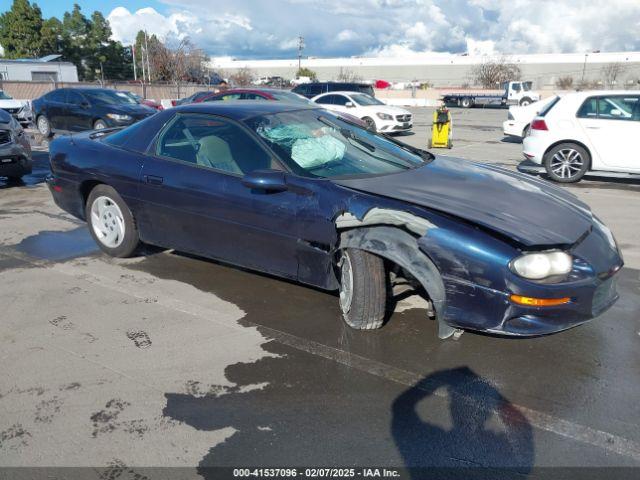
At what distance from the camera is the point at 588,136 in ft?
28.5

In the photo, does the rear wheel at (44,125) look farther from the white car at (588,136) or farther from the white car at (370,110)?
the white car at (588,136)

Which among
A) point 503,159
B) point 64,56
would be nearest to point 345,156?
point 503,159

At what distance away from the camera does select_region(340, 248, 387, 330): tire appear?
3.34 m

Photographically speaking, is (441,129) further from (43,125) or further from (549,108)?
(43,125)

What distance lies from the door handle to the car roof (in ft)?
2.08

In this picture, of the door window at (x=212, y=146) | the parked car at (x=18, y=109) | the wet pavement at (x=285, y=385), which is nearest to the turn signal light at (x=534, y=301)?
the wet pavement at (x=285, y=385)

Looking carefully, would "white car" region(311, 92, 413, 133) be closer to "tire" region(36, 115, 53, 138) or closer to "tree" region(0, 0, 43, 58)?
"tire" region(36, 115, 53, 138)

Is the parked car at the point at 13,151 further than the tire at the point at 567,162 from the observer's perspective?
No

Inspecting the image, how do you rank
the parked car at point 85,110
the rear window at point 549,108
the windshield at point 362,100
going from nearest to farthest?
the rear window at point 549,108 < the parked car at point 85,110 < the windshield at point 362,100

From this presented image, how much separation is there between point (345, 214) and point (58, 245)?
3560mm

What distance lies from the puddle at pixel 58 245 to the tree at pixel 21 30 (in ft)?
192

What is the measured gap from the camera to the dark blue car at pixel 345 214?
296cm

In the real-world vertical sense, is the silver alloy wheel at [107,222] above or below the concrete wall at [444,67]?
below

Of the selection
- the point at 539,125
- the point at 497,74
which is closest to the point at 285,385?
the point at 539,125
